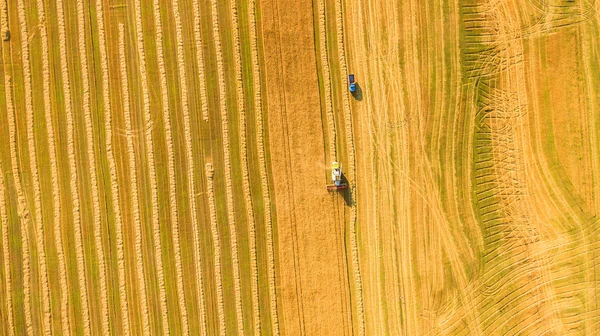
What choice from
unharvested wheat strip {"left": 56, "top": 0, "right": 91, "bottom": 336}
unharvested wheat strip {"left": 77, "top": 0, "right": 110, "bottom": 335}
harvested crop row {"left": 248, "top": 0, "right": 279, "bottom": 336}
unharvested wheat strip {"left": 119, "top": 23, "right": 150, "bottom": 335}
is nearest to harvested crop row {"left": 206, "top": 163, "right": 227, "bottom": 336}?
harvested crop row {"left": 248, "top": 0, "right": 279, "bottom": 336}

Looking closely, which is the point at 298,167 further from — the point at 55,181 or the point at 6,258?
the point at 6,258

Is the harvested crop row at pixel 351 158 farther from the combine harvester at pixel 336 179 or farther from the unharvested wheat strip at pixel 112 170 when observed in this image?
the unharvested wheat strip at pixel 112 170

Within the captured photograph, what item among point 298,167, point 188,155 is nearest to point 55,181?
point 188,155

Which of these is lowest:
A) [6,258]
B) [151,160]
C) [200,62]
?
[6,258]

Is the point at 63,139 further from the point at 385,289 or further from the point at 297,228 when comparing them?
the point at 385,289

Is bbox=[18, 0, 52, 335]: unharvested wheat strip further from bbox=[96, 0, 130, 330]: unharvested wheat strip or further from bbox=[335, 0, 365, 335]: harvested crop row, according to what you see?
bbox=[335, 0, 365, 335]: harvested crop row

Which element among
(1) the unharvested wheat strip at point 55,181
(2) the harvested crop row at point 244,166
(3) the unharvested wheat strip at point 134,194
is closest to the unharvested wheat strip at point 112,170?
(3) the unharvested wheat strip at point 134,194

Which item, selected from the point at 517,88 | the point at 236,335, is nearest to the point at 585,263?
the point at 517,88
